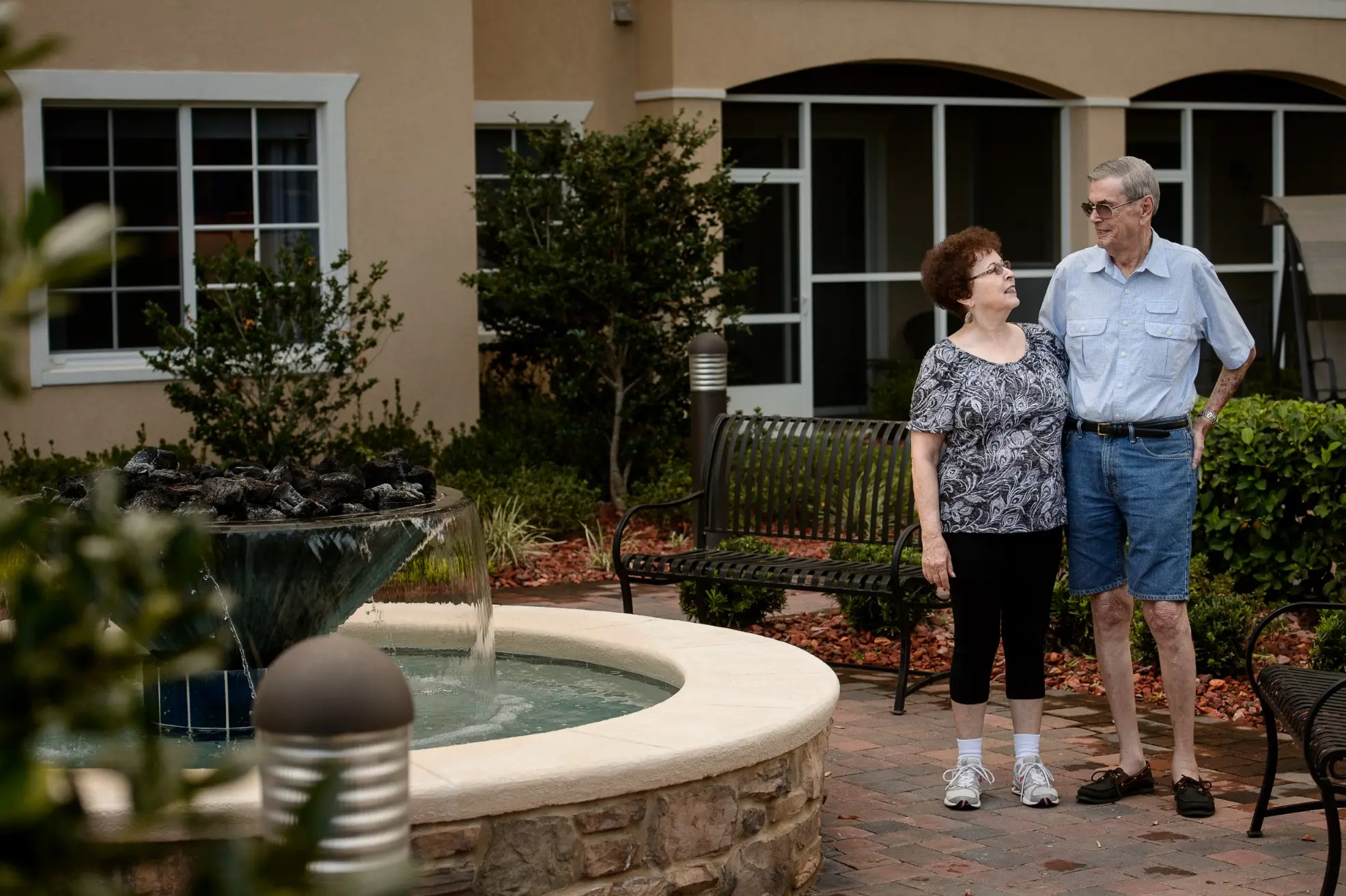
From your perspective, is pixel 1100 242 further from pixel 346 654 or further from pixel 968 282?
pixel 346 654

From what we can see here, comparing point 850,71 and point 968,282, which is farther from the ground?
point 850,71

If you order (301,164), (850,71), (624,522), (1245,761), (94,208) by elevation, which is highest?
(850,71)

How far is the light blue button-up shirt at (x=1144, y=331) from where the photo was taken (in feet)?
17.3

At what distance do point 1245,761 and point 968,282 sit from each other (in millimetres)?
1991

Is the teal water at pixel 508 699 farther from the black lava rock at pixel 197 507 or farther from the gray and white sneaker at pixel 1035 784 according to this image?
the gray and white sneaker at pixel 1035 784

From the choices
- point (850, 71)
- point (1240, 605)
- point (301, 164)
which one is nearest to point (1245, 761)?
point (1240, 605)

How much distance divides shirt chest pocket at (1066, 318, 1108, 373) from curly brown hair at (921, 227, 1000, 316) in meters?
0.34

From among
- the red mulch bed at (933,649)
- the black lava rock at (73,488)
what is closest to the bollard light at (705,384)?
the red mulch bed at (933,649)

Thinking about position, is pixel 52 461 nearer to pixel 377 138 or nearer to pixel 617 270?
pixel 377 138

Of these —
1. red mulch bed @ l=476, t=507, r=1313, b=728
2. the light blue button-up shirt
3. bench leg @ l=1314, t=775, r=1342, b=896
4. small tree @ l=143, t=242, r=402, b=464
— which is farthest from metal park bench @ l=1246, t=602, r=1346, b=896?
small tree @ l=143, t=242, r=402, b=464

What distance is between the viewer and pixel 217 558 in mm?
4723

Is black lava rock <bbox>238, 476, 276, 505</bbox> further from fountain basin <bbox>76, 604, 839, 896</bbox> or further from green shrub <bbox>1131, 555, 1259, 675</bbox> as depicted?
green shrub <bbox>1131, 555, 1259, 675</bbox>

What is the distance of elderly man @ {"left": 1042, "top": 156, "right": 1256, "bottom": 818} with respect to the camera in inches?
207

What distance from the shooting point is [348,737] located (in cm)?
188
